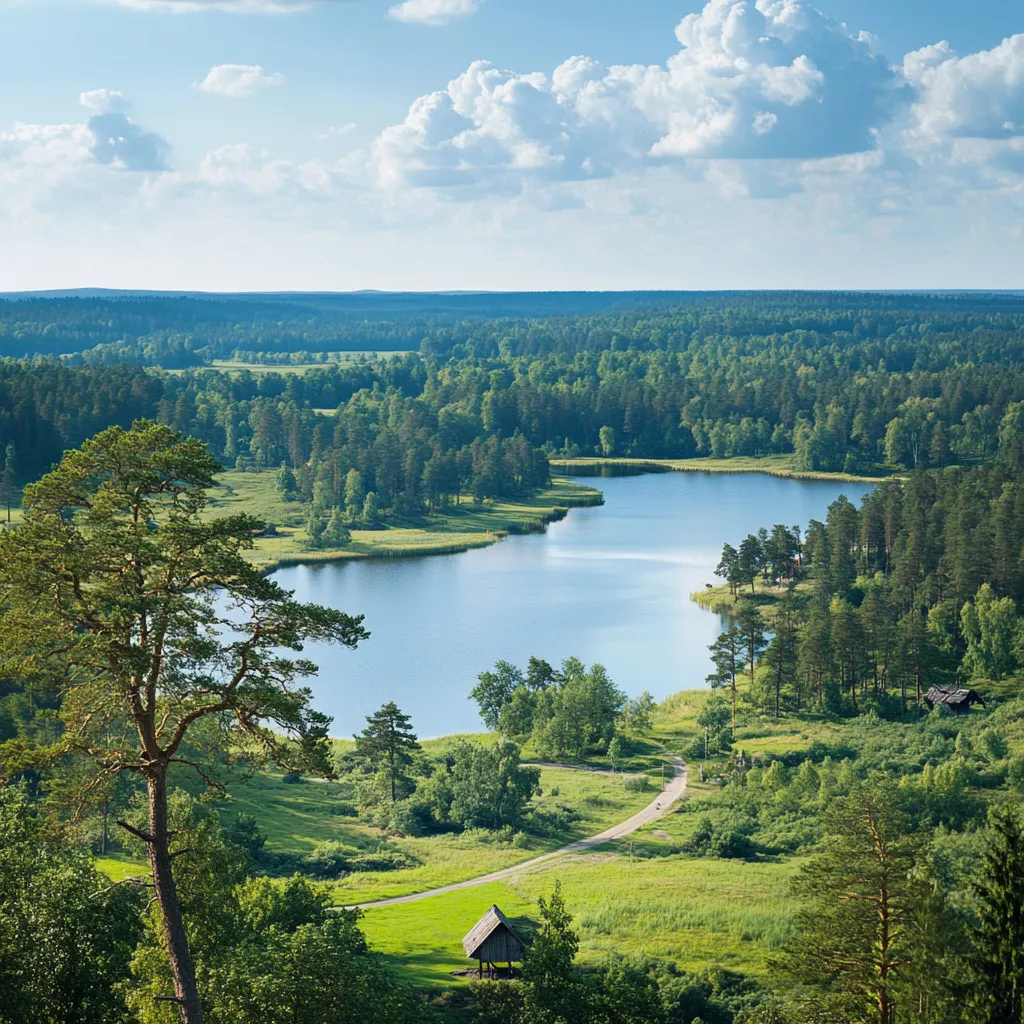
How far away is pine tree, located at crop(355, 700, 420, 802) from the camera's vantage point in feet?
175

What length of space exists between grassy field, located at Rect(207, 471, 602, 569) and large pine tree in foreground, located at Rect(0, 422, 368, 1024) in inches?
3202

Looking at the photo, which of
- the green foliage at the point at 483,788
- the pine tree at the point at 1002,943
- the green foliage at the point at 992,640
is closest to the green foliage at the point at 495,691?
the green foliage at the point at 483,788

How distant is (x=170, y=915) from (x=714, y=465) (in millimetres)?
147166

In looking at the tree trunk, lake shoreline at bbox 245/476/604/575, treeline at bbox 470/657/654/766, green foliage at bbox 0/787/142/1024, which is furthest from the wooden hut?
lake shoreline at bbox 245/476/604/575

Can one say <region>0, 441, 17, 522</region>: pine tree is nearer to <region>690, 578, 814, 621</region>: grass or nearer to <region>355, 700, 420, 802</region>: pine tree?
<region>690, 578, 814, 621</region>: grass

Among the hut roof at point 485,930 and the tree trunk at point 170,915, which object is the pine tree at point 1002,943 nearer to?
Result: the hut roof at point 485,930

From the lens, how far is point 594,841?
4794cm

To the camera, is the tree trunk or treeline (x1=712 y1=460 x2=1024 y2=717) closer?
the tree trunk

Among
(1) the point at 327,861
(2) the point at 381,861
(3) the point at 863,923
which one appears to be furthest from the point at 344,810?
(3) the point at 863,923

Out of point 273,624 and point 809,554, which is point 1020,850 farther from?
point 809,554

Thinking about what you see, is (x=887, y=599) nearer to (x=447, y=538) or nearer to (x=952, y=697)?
(x=952, y=697)

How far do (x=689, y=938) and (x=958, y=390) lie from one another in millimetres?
137351

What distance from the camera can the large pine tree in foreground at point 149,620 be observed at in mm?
16984

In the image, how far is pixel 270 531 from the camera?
110m
